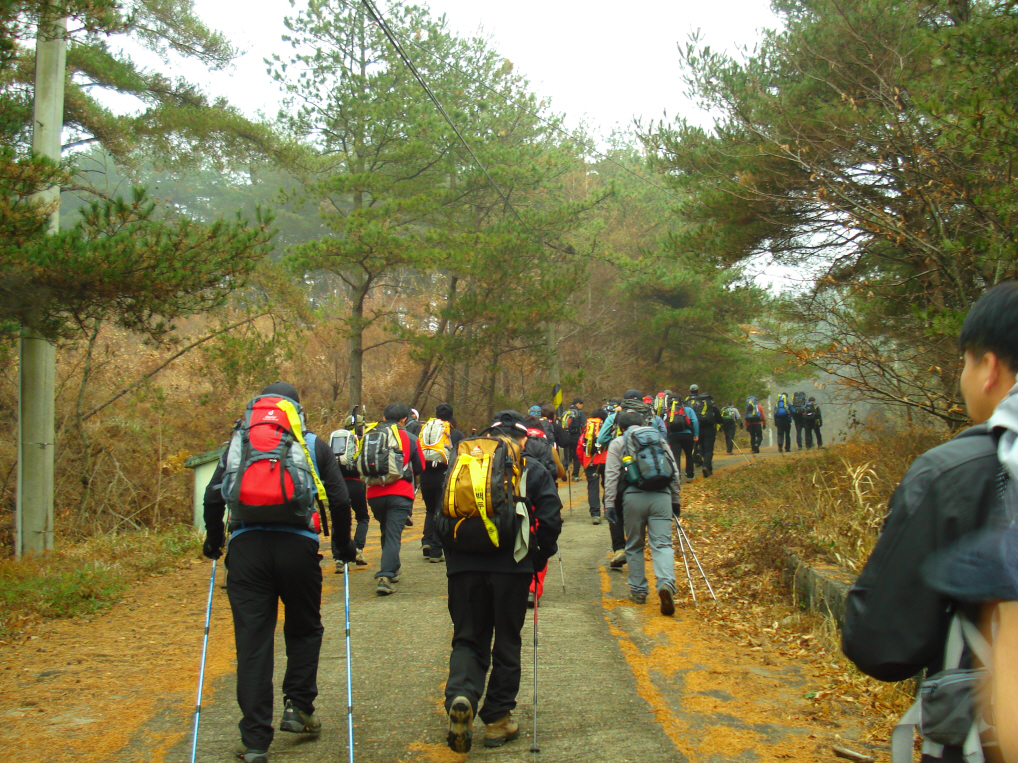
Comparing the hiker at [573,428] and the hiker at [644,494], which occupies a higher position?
the hiker at [573,428]

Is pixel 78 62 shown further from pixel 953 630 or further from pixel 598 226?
pixel 598 226

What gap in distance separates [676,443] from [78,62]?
12.4m

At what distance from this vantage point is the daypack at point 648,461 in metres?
7.52

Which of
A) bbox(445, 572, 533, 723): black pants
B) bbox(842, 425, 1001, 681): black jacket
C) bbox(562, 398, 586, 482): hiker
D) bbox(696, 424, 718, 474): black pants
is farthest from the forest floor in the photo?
bbox(562, 398, 586, 482): hiker

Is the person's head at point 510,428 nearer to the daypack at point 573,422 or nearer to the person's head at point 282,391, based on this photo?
the person's head at point 282,391

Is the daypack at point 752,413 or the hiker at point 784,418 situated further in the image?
the hiker at point 784,418

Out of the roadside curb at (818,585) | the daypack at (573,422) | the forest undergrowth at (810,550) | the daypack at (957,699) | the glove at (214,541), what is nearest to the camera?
the daypack at (957,699)

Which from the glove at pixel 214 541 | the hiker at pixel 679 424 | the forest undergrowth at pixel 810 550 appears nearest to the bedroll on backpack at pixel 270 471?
the glove at pixel 214 541

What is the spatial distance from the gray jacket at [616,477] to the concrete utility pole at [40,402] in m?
7.27

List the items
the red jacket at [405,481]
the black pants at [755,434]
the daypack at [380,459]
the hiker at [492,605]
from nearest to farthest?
the hiker at [492,605]
the daypack at [380,459]
the red jacket at [405,481]
the black pants at [755,434]

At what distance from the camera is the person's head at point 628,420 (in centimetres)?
Result: 791

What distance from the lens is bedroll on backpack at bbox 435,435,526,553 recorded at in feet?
14.5

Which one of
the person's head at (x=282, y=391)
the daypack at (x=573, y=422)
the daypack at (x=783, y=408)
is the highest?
the daypack at (x=783, y=408)

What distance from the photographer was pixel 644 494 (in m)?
7.75
